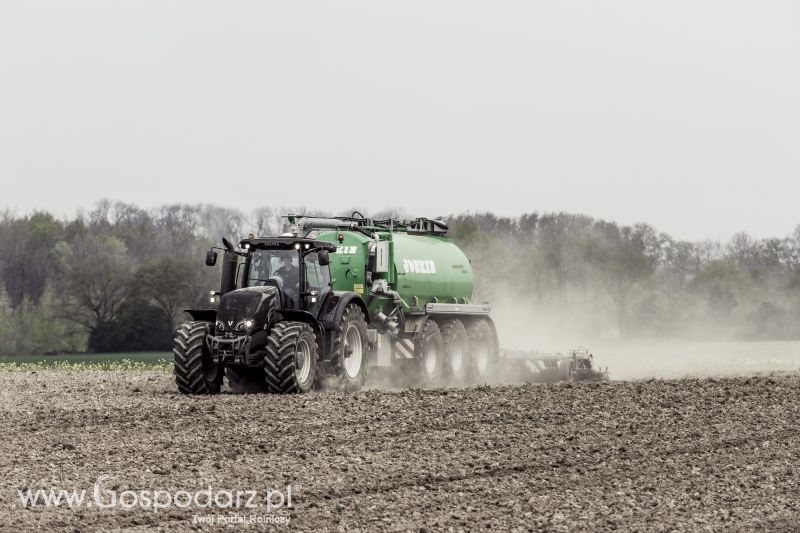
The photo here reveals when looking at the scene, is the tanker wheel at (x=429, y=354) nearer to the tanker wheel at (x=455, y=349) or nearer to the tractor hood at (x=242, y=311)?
the tanker wheel at (x=455, y=349)

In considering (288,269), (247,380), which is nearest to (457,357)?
(247,380)

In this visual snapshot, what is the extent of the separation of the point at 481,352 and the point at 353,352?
6.27 meters

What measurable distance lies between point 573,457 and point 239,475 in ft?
12.6

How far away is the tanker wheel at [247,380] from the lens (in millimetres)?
20281

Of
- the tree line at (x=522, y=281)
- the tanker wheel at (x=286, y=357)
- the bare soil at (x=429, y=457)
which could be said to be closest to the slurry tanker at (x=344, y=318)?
the tanker wheel at (x=286, y=357)

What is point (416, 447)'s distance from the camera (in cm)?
1325

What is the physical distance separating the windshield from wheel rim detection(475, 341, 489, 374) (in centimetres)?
731

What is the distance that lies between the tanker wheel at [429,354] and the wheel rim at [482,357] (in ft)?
5.50

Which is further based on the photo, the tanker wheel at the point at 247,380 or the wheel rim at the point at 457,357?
the wheel rim at the point at 457,357

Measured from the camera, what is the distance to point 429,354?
2430cm

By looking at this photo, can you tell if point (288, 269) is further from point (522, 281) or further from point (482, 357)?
point (522, 281)

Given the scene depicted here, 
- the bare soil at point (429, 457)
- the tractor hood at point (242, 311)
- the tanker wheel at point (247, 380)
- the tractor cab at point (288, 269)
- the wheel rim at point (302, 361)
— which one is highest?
the tractor cab at point (288, 269)

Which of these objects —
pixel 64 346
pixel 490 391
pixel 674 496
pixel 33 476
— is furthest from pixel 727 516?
pixel 64 346

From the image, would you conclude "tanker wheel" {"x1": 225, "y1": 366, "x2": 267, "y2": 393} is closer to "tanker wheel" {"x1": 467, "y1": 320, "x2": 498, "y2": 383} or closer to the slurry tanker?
the slurry tanker
